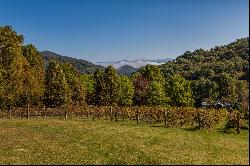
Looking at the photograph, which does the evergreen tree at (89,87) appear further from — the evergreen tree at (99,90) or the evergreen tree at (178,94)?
the evergreen tree at (178,94)

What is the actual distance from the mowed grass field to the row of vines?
5.96 m

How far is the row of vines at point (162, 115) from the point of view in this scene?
51.4 m

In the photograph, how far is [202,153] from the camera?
29469 mm

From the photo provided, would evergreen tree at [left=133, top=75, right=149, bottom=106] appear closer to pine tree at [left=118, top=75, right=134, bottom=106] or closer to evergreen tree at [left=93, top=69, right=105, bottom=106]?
pine tree at [left=118, top=75, right=134, bottom=106]

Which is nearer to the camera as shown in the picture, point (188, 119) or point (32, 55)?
point (188, 119)

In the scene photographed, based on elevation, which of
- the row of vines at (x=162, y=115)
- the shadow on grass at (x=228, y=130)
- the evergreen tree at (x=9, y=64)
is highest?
the evergreen tree at (x=9, y=64)

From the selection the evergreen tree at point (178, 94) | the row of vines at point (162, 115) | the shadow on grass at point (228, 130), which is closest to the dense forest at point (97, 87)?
the evergreen tree at point (178, 94)

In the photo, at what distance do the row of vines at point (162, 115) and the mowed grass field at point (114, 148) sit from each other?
5959 millimetres

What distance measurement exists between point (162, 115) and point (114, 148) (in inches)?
1165

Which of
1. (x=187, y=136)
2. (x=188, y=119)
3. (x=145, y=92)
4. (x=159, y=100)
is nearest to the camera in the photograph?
(x=187, y=136)

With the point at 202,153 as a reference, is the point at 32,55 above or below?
above

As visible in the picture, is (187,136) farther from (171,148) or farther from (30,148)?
(30,148)

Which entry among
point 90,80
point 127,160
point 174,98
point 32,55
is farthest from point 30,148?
point 90,80

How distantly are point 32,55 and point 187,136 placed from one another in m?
64.0
